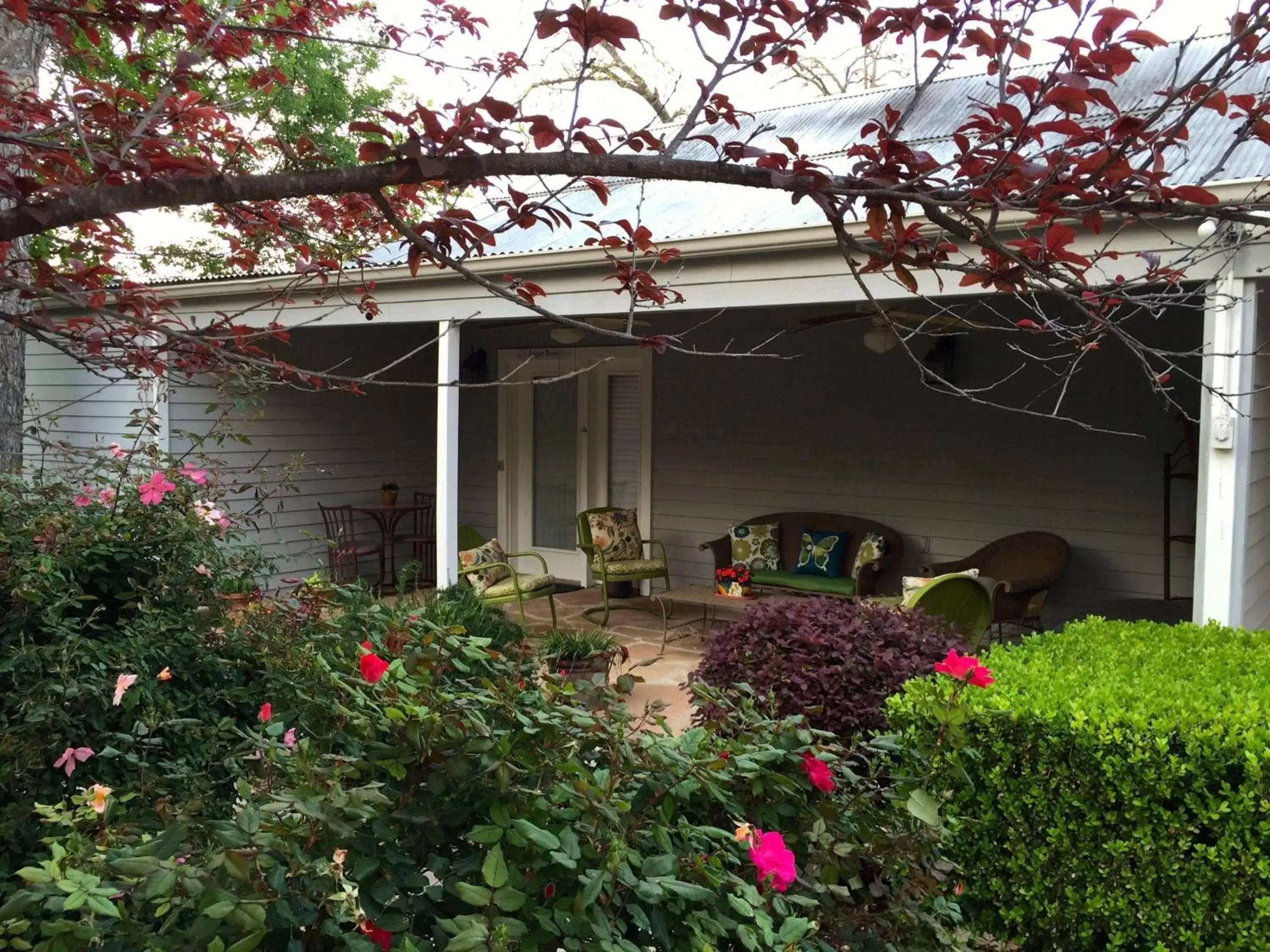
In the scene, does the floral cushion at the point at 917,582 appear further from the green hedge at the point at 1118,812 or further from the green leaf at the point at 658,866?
the green leaf at the point at 658,866

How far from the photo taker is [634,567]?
8.20 metres

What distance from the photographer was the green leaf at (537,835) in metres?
1.39

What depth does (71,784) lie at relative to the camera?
2.66 meters

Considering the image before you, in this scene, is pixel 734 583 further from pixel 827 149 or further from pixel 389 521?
pixel 389 521

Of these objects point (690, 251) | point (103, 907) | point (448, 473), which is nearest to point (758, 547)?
point (448, 473)

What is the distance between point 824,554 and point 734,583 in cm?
89

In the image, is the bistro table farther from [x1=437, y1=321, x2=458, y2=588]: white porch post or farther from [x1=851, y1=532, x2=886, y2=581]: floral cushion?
[x1=851, y1=532, x2=886, y2=581]: floral cushion

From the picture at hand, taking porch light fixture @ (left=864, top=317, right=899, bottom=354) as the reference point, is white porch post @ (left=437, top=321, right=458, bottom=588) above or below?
below

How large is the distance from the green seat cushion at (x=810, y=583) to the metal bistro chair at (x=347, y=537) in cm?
355

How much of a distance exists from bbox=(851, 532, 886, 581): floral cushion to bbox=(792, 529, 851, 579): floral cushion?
0.14m

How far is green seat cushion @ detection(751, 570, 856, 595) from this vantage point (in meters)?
7.43

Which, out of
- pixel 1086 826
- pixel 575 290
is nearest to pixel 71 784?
pixel 1086 826

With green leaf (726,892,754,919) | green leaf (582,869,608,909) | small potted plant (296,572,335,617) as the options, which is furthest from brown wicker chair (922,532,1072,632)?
green leaf (582,869,608,909)

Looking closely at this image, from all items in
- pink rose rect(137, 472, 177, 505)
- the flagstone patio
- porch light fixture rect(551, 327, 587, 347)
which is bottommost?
the flagstone patio
